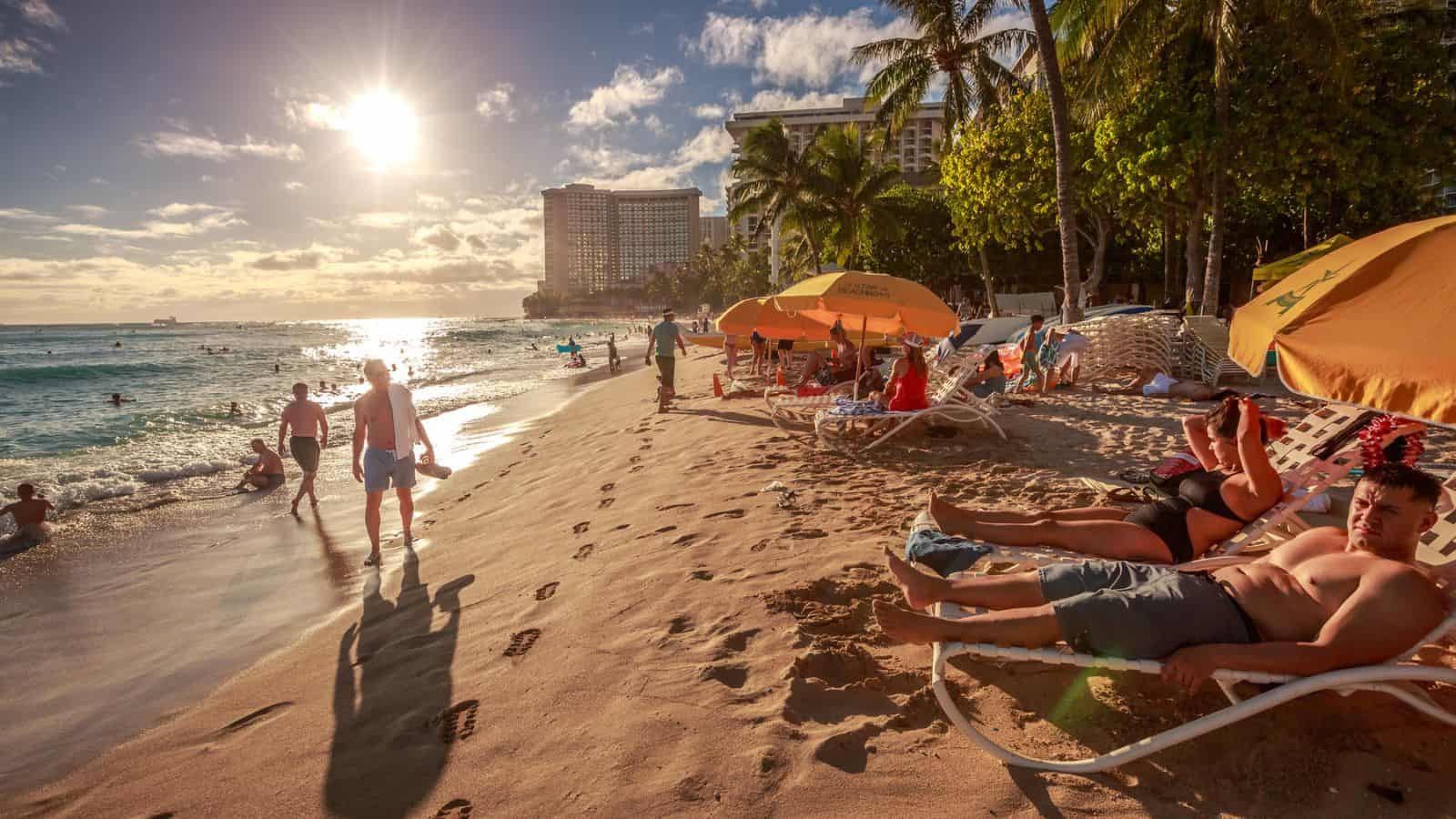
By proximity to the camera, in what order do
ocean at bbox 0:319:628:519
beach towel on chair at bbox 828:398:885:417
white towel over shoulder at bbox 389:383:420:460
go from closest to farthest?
white towel over shoulder at bbox 389:383:420:460 < beach towel on chair at bbox 828:398:885:417 < ocean at bbox 0:319:628:519

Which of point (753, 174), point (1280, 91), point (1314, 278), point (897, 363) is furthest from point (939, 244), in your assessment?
point (1314, 278)

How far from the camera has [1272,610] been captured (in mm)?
2088

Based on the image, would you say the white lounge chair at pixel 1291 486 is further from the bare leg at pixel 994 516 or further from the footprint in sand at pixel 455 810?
the footprint in sand at pixel 455 810

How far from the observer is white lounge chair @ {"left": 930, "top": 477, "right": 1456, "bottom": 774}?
1837 millimetres

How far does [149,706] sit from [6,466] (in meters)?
12.2

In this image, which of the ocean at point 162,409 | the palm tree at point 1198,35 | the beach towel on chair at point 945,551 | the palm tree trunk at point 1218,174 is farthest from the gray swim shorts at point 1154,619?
the palm tree trunk at point 1218,174

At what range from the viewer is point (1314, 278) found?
7.72ft

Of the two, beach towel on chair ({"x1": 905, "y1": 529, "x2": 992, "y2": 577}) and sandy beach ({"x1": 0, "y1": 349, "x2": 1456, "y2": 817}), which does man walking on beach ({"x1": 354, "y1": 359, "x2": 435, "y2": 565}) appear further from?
beach towel on chair ({"x1": 905, "y1": 529, "x2": 992, "y2": 577})

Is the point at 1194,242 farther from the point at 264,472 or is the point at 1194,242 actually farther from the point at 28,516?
the point at 28,516

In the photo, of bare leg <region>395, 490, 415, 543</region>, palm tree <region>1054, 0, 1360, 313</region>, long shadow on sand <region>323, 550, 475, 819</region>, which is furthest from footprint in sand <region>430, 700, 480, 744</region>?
palm tree <region>1054, 0, 1360, 313</region>

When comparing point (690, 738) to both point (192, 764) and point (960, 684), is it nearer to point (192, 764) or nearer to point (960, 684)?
point (960, 684)

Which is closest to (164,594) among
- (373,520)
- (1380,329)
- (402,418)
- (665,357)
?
(373,520)

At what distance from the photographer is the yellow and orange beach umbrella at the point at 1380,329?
1807 millimetres

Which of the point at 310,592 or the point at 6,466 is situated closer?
the point at 310,592
